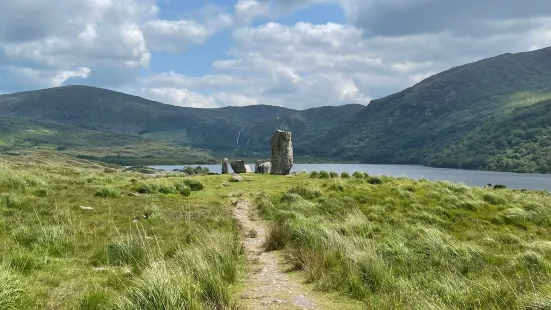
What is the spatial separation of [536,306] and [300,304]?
4152 millimetres

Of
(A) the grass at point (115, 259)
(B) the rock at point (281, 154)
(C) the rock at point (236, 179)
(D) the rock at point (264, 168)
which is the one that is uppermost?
(B) the rock at point (281, 154)

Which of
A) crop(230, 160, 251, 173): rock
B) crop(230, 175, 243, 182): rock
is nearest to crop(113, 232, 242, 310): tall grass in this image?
crop(230, 175, 243, 182): rock

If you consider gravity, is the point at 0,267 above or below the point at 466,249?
above

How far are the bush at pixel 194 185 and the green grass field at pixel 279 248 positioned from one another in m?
4.47

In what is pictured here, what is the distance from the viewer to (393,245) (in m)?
13.0

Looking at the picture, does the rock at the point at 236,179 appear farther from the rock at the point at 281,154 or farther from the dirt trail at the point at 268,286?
the dirt trail at the point at 268,286

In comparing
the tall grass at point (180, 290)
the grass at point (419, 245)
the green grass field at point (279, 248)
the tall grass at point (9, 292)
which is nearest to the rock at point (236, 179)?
the green grass field at point (279, 248)

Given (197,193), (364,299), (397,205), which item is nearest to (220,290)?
(364,299)

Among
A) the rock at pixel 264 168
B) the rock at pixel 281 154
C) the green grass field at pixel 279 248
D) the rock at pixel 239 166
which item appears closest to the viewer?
the green grass field at pixel 279 248

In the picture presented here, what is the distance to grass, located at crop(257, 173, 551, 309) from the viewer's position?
27.3 ft

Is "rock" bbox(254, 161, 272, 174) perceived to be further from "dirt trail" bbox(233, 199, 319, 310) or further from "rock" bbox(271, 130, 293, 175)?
"dirt trail" bbox(233, 199, 319, 310)

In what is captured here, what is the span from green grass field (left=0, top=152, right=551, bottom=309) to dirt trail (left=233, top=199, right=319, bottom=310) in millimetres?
404

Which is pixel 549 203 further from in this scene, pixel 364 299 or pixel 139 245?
pixel 139 245

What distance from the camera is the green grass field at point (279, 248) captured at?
25.5 ft
